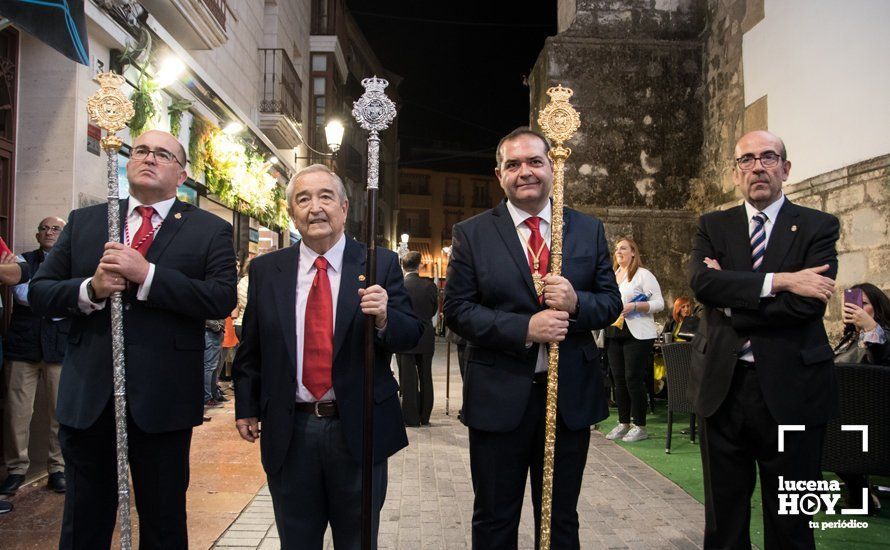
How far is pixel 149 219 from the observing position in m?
2.79

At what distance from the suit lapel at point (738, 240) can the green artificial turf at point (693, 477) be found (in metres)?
1.83

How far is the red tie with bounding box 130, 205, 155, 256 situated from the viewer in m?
2.72

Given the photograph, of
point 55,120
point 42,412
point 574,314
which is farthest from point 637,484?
point 55,120

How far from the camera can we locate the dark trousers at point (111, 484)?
2.56m

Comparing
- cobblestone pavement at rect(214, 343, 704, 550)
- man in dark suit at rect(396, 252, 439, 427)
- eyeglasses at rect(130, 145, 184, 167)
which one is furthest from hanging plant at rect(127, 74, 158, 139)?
eyeglasses at rect(130, 145, 184, 167)

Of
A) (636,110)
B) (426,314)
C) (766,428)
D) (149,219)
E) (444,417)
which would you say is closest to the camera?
(149,219)

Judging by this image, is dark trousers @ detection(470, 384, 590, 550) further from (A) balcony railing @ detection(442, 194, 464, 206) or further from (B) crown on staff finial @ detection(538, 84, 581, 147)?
(A) balcony railing @ detection(442, 194, 464, 206)

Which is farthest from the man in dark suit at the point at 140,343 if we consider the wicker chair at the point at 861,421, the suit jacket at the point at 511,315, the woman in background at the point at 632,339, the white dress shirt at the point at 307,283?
the woman in background at the point at 632,339

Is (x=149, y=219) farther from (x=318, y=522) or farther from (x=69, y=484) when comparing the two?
(x=318, y=522)

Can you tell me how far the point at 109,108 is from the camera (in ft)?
9.09

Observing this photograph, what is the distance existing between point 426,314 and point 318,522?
218 inches

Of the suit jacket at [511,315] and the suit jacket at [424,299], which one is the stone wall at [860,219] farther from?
the suit jacket at [511,315]

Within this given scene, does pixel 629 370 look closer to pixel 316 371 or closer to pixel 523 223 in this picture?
pixel 523 223

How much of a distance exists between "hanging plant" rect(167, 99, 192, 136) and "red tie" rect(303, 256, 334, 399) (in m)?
6.13
